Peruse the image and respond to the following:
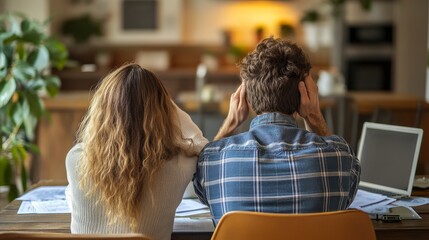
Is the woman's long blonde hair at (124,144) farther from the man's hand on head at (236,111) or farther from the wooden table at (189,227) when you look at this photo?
the man's hand on head at (236,111)

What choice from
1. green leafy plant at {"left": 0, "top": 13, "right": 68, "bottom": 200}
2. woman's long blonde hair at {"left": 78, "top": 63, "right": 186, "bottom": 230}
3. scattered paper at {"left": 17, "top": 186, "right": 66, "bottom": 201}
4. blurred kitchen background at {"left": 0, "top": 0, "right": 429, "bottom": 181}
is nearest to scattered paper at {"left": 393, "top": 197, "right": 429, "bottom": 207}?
woman's long blonde hair at {"left": 78, "top": 63, "right": 186, "bottom": 230}

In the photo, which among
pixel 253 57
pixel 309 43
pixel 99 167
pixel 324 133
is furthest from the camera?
pixel 309 43

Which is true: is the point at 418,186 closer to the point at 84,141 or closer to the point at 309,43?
the point at 84,141

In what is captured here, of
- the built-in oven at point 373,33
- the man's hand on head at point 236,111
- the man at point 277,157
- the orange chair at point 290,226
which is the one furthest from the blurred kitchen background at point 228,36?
the orange chair at point 290,226

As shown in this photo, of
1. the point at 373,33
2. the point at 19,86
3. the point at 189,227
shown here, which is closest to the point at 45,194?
the point at 189,227

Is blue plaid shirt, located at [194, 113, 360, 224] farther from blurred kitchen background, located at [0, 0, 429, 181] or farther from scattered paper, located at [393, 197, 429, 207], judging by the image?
blurred kitchen background, located at [0, 0, 429, 181]

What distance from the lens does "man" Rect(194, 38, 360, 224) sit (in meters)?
1.79

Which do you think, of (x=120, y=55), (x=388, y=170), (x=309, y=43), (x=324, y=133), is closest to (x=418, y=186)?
(x=388, y=170)

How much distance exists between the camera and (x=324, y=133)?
207 cm

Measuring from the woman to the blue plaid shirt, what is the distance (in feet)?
0.32

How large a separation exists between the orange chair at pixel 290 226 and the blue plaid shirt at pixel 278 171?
0.54 feet

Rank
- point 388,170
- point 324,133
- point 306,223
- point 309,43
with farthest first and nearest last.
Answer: point 309,43 → point 388,170 → point 324,133 → point 306,223

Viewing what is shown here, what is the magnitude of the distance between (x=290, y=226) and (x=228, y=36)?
264 inches

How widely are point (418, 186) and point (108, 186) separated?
1.21 meters
